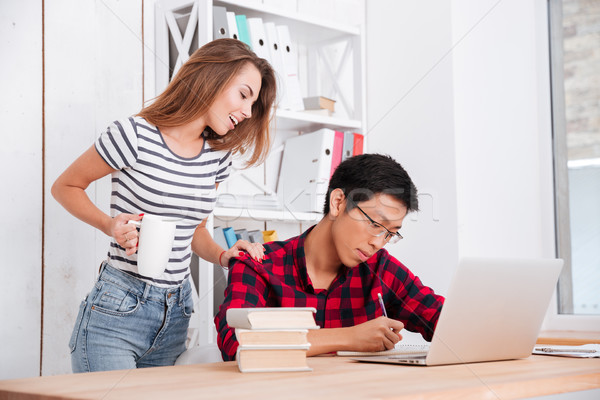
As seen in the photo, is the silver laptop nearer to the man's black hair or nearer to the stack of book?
the stack of book

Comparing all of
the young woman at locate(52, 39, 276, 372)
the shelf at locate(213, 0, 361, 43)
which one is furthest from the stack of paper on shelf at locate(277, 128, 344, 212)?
the young woman at locate(52, 39, 276, 372)

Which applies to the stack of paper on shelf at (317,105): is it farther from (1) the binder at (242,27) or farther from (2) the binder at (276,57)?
(1) the binder at (242,27)

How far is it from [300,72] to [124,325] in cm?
153

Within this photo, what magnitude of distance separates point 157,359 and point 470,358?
717mm

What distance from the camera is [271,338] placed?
960 mm

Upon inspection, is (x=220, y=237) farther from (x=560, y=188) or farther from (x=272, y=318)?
(x=560, y=188)

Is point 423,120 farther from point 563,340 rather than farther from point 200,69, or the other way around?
point 200,69

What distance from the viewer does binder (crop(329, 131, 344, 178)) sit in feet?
7.88

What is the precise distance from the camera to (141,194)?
4.78ft

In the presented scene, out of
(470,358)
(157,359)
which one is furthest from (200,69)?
(470,358)

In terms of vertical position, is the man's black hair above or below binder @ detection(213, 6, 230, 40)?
below

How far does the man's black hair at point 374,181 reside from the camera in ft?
A: 4.70

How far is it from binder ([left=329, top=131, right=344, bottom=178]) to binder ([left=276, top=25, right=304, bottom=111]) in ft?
0.60

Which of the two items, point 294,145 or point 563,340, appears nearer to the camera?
point 563,340
